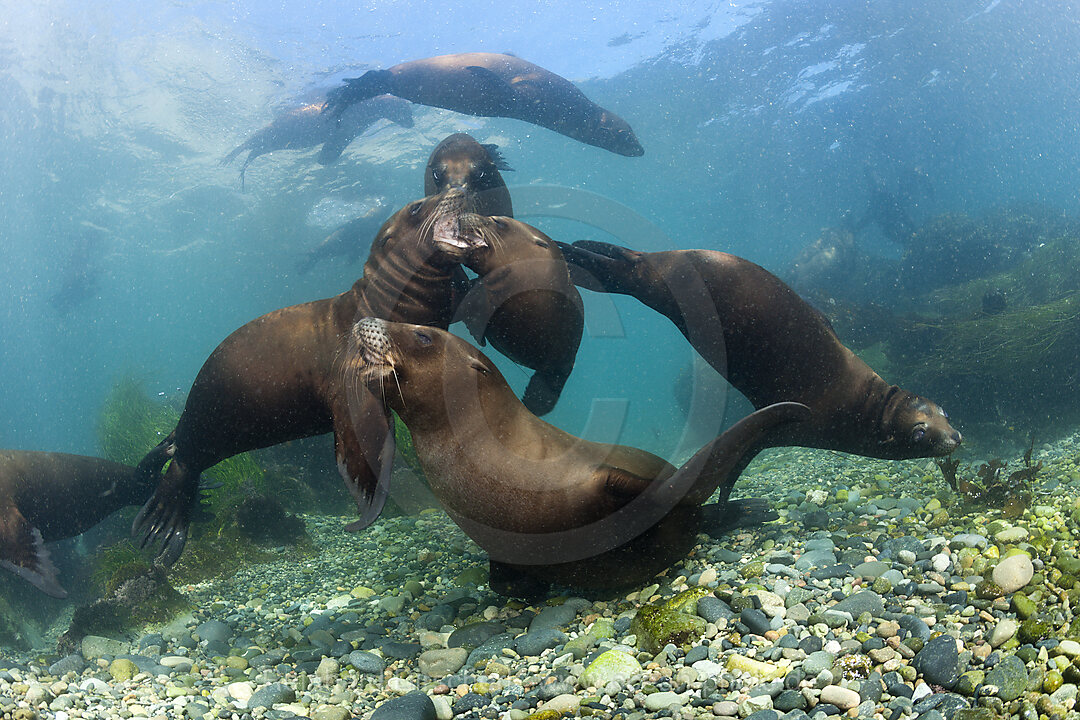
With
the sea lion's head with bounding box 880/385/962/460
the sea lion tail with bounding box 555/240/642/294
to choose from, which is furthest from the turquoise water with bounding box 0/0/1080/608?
→ the sea lion's head with bounding box 880/385/962/460

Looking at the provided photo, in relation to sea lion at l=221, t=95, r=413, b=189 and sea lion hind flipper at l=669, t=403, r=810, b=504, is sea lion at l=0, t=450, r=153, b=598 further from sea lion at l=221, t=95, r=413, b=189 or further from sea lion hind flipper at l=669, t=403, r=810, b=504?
sea lion at l=221, t=95, r=413, b=189

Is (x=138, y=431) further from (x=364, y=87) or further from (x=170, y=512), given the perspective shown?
(x=364, y=87)

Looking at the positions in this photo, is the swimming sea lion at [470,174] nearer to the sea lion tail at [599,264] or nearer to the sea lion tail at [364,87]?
the sea lion tail at [599,264]

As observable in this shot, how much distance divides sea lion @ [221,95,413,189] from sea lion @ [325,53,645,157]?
849 cm

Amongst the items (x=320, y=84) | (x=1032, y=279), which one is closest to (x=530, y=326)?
(x=1032, y=279)

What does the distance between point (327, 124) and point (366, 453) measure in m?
16.9

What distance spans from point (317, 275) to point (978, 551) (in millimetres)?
40837

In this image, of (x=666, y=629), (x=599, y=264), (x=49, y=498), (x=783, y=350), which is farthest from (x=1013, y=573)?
(x=49, y=498)

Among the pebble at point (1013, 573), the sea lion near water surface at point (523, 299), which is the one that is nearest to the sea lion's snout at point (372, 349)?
the sea lion near water surface at point (523, 299)

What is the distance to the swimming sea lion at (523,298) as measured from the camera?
161 inches

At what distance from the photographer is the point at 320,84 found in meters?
19.9

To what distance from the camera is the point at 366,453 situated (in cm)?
312

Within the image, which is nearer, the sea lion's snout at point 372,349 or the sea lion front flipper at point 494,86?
the sea lion's snout at point 372,349

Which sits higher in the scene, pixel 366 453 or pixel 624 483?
pixel 366 453
